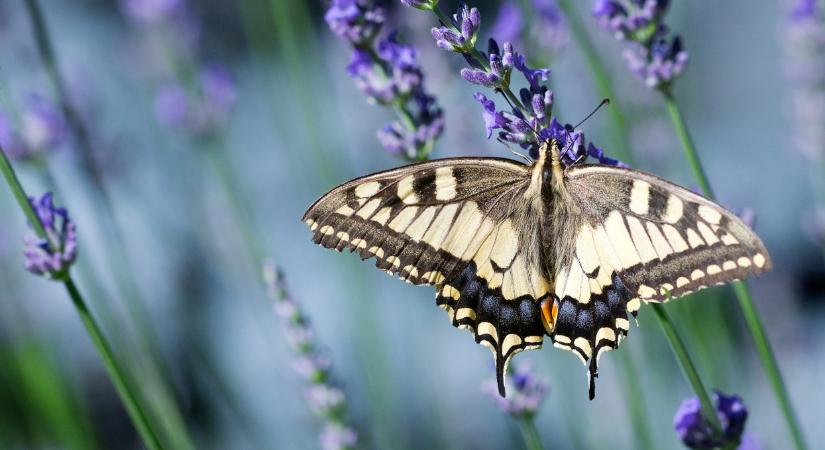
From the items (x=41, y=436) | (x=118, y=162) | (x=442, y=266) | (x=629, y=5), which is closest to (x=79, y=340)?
(x=41, y=436)

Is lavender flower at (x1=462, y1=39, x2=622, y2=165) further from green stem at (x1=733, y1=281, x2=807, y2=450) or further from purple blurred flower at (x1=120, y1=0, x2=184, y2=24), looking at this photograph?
purple blurred flower at (x1=120, y1=0, x2=184, y2=24)


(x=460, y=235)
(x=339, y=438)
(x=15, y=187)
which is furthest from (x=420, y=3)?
(x=339, y=438)

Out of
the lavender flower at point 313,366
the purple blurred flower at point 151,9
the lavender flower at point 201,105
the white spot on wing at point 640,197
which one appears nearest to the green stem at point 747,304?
the white spot on wing at point 640,197

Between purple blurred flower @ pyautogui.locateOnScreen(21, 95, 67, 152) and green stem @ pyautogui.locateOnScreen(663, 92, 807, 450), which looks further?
purple blurred flower @ pyautogui.locateOnScreen(21, 95, 67, 152)

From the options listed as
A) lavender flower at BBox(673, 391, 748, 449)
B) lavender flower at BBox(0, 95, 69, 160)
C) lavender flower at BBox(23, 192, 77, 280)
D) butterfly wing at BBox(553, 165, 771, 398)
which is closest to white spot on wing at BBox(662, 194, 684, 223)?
butterfly wing at BBox(553, 165, 771, 398)

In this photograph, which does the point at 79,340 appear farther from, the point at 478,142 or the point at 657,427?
the point at 657,427

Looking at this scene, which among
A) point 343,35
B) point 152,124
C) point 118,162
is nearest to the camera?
point 343,35
